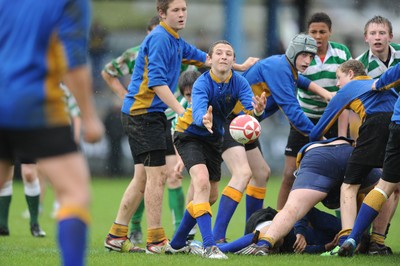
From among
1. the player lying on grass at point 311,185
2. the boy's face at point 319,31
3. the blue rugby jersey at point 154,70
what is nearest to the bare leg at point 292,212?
the player lying on grass at point 311,185

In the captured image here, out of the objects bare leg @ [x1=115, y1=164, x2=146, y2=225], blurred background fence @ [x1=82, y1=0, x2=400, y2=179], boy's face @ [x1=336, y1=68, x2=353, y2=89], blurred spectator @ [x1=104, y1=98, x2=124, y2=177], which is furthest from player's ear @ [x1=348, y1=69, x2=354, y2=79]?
blurred spectator @ [x1=104, y1=98, x2=124, y2=177]

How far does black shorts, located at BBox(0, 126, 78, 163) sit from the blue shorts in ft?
10.3

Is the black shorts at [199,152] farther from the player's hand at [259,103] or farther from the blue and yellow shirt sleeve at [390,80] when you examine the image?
the blue and yellow shirt sleeve at [390,80]

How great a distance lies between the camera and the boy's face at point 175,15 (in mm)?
7676

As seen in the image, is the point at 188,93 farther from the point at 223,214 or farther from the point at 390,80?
the point at 390,80

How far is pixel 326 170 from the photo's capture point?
7.20m

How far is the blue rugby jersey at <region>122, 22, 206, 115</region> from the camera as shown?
24.6ft

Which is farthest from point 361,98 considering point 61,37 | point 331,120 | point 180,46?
point 61,37

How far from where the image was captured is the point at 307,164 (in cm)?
725

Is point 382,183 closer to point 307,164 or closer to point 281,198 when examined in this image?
point 307,164

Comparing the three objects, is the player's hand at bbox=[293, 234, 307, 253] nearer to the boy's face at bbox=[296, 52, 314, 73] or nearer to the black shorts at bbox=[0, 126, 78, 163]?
the boy's face at bbox=[296, 52, 314, 73]

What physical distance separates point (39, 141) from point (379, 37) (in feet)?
15.6

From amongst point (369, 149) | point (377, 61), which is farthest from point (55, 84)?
point (377, 61)

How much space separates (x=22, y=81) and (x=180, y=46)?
364 centimetres
